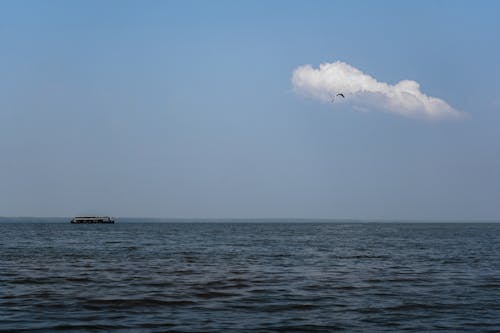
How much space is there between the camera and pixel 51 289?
102 ft

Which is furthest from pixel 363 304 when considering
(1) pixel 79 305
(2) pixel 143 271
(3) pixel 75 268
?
(3) pixel 75 268

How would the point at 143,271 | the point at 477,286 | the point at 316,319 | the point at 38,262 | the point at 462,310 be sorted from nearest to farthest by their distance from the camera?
1. the point at 316,319
2. the point at 462,310
3. the point at 477,286
4. the point at 143,271
5. the point at 38,262

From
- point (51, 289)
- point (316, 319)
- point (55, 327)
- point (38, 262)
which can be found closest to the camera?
point (55, 327)

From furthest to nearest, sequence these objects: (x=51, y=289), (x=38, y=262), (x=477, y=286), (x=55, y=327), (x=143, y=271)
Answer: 1. (x=38, y=262)
2. (x=143, y=271)
3. (x=477, y=286)
4. (x=51, y=289)
5. (x=55, y=327)

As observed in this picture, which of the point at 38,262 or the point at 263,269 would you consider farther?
the point at 38,262

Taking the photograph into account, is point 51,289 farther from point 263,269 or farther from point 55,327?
point 263,269

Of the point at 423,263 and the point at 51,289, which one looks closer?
the point at 51,289

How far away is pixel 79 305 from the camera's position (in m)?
25.6

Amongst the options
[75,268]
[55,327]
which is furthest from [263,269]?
[55,327]

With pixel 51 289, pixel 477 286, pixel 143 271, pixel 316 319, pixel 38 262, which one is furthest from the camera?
pixel 38 262

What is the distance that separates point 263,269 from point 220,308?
18.5 meters

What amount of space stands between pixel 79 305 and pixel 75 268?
1977 cm

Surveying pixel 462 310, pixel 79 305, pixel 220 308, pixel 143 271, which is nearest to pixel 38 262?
pixel 143 271

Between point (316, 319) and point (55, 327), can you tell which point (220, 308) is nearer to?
point (316, 319)
